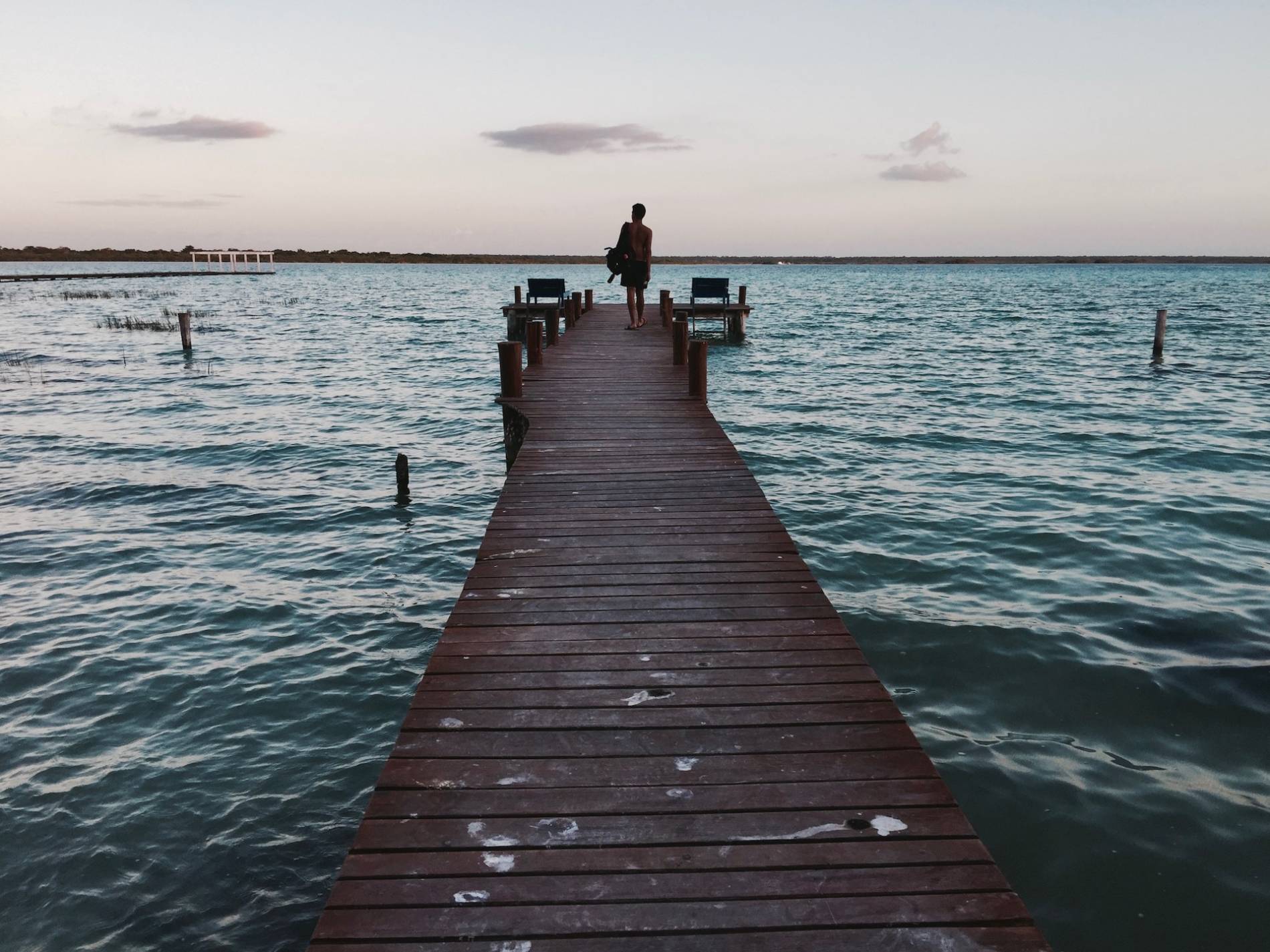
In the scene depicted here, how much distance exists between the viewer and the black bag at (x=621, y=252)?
1688 centimetres

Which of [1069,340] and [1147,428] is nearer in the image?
[1147,428]

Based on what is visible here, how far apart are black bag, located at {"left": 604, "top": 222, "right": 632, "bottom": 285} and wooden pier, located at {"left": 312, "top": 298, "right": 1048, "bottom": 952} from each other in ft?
37.1

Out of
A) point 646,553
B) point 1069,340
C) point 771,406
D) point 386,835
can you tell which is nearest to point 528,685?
point 386,835

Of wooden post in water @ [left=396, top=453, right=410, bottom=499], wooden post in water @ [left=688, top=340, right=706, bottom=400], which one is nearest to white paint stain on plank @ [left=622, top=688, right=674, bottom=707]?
wooden post in water @ [left=688, top=340, right=706, bottom=400]

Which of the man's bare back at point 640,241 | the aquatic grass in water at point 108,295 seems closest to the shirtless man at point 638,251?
the man's bare back at point 640,241

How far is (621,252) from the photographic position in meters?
17.1

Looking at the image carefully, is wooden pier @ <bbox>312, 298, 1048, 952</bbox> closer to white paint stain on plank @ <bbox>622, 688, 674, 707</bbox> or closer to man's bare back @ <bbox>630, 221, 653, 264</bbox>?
white paint stain on plank @ <bbox>622, 688, 674, 707</bbox>

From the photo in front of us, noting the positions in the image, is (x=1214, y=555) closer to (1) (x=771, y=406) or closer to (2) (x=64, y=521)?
(1) (x=771, y=406)

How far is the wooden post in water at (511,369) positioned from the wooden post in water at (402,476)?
176 centimetres

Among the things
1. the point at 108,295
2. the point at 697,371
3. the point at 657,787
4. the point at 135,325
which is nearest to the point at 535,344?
the point at 697,371

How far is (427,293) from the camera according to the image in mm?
83688

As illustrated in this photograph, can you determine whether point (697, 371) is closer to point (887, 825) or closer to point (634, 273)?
point (634, 273)

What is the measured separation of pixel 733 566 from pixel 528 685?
216cm

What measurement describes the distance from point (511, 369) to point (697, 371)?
267 centimetres
